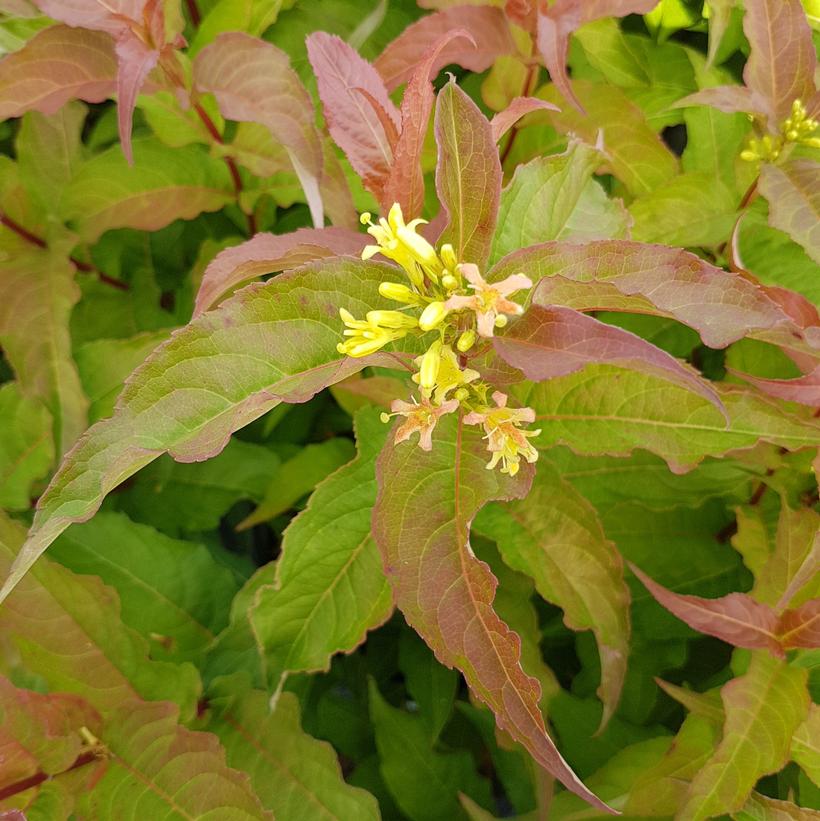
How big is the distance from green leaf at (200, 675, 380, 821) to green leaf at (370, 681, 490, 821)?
0.13 m

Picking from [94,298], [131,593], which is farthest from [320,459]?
[94,298]

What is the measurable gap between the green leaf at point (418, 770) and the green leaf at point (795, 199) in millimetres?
592

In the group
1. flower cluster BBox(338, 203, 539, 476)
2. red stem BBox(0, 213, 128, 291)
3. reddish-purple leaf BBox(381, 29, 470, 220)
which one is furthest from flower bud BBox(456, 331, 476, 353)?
red stem BBox(0, 213, 128, 291)

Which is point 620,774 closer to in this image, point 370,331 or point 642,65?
point 370,331

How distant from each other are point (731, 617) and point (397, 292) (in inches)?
14.9

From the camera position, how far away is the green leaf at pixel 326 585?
641 mm

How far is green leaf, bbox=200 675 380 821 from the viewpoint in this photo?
26.9 inches

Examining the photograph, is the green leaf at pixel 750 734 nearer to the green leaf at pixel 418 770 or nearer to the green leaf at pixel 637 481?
the green leaf at pixel 637 481

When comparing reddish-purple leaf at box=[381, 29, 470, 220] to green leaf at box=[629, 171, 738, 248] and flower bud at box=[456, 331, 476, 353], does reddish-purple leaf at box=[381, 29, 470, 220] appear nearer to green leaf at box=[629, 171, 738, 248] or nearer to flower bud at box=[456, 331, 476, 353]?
flower bud at box=[456, 331, 476, 353]

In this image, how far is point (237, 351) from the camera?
450 millimetres

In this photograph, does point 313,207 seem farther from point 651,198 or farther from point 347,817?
point 347,817

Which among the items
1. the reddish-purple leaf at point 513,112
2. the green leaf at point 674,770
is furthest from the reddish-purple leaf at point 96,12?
the green leaf at point 674,770

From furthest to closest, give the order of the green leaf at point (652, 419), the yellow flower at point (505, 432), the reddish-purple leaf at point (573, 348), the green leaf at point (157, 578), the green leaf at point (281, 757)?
1. the green leaf at point (157, 578)
2. the green leaf at point (281, 757)
3. the green leaf at point (652, 419)
4. the yellow flower at point (505, 432)
5. the reddish-purple leaf at point (573, 348)

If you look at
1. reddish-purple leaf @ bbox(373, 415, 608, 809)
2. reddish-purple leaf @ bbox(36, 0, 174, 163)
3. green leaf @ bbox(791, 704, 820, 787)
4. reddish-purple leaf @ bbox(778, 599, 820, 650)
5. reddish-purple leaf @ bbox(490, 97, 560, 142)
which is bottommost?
green leaf @ bbox(791, 704, 820, 787)
